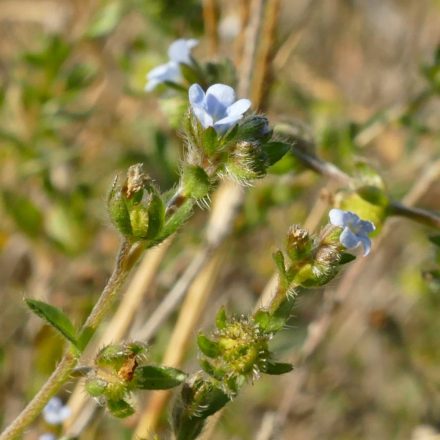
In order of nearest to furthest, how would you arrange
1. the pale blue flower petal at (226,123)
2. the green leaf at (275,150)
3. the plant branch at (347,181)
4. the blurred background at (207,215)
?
the pale blue flower petal at (226,123)
the green leaf at (275,150)
the plant branch at (347,181)
the blurred background at (207,215)

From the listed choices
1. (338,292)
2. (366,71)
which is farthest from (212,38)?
(366,71)

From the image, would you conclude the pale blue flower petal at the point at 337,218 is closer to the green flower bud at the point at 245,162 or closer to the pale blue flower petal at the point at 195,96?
the green flower bud at the point at 245,162

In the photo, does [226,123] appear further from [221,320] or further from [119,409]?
[119,409]

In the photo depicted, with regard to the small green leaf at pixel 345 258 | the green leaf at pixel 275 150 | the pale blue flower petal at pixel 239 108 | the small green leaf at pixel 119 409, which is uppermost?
the pale blue flower petal at pixel 239 108

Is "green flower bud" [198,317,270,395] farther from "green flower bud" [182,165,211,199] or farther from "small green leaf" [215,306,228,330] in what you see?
"green flower bud" [182,165,211,199]

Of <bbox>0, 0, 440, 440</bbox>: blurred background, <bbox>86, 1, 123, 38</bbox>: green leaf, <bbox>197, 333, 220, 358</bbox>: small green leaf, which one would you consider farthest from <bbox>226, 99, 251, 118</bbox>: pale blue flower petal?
<bbox>86, 1, 123, 38</bbox>: green leaf

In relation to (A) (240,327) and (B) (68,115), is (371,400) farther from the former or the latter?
(A) (240,327)

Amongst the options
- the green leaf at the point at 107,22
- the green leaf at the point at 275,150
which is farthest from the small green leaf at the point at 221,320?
the green leaf at the point at 107,22
